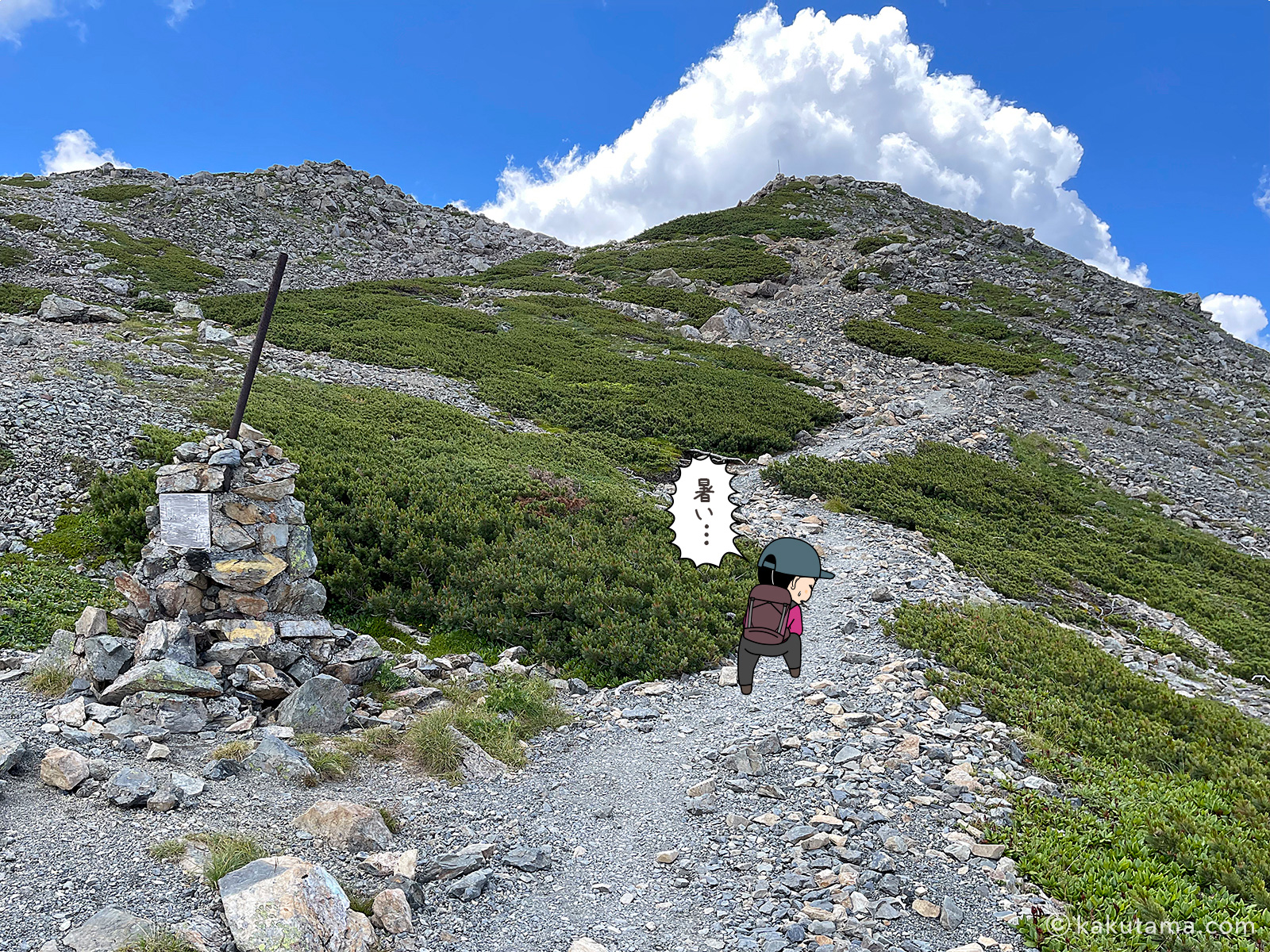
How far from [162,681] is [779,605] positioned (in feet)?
27.1

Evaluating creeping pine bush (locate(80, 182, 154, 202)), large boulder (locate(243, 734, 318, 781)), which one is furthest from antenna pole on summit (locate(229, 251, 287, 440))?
creeping pine bush (locate(80, 182, 154, 202))

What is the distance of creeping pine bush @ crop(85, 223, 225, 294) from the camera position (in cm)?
4269

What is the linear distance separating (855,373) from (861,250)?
3056 cm

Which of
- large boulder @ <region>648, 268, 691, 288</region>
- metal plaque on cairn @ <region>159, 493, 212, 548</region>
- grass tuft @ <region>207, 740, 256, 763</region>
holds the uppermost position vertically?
large boulder @ <region>648, 268, 691, 288</region>

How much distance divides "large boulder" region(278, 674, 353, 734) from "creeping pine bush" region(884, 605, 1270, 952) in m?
8.37

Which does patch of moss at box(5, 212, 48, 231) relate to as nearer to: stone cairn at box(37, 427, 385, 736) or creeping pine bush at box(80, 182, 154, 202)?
creeping pine bush at box(80, 182, 154, 202)

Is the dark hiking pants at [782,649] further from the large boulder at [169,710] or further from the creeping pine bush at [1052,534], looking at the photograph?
the creeping pine bush at [1052,534]

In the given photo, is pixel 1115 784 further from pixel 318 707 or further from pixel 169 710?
pixel 169 710

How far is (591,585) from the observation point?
1358 cm

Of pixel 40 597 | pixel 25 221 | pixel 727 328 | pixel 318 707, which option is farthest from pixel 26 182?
pixel 318 707

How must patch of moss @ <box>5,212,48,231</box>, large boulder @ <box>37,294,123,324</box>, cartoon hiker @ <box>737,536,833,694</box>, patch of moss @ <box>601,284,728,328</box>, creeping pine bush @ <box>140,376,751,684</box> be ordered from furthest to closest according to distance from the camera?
1. patch of moss @ <box>601,284,728,328</box>
2. patch of moss @ <box>5,212,48,231</box>
3. large boulder @ <box>37,294,123,324</box>
4. creeping pine bush @ <box>140,376,751,684</box>
5. cartoon hiker @ <box>737,536,833,694</box>

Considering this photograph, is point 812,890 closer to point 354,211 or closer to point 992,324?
point 992,324

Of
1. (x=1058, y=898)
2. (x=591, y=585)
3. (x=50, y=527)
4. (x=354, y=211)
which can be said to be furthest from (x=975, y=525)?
(x=354, y=211)

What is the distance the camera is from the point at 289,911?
209 inches
